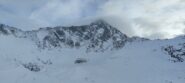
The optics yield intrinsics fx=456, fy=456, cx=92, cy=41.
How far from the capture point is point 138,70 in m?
183

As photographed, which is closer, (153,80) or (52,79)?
(153,80)

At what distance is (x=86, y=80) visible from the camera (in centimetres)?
16988

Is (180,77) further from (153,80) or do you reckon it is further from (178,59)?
(178,59)

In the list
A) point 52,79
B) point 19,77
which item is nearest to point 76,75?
point 52,79

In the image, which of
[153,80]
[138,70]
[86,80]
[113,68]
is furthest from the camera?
[113,68]

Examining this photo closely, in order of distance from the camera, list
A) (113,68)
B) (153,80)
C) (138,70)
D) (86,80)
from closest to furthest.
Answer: (153,80)
(86,80)
(138,70)
(113,68)

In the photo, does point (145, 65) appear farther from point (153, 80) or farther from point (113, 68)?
point (153, 80)

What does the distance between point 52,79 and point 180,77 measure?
48.6 m

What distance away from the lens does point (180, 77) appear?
534ft

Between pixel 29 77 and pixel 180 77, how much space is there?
56231 mm

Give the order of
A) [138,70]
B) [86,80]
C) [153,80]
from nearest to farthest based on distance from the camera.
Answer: [153,80]
[86,80]
[138,70]

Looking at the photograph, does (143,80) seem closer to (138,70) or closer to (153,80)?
(153,80)

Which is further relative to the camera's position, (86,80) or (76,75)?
(76,75)

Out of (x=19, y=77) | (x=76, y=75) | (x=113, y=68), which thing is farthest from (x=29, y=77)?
(x=113, y=68)
